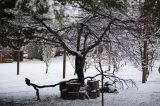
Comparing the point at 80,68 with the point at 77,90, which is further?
the point at 80,68

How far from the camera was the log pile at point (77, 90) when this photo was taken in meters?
16.1

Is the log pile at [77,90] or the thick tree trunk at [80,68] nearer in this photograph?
the log pile at [77,90]

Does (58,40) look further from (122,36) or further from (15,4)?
(15,4)

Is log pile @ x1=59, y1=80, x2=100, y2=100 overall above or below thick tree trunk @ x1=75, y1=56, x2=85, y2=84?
below

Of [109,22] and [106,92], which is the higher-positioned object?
[109,22]

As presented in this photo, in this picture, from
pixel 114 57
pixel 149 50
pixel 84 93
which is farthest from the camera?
pixel 149 50

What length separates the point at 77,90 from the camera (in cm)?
1612

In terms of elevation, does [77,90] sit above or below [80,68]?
below

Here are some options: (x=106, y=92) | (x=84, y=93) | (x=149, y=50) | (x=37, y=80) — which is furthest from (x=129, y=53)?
(x=37, y=80)

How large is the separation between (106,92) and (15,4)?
29.0 ft

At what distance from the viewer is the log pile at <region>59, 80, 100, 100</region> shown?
52.8 ft

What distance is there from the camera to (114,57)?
19.4 m

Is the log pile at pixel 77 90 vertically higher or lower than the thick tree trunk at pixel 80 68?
lower

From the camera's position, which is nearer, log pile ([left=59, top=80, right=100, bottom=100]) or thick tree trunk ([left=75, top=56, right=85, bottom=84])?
log pile ([left=59, top=80, right=100, bottom=100])
